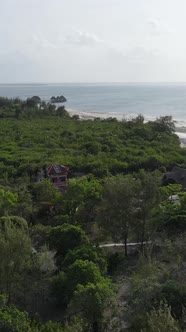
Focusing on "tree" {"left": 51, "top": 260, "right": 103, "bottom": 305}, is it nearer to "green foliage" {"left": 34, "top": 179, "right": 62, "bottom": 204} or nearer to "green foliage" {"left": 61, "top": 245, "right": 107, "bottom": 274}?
"green foliage" {"left": 61, "top": 245, "right": 107, "bottom": 274}

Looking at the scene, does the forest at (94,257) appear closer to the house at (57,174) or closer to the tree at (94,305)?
the tree at (94,305)

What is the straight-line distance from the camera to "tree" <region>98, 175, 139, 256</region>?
63.8ft

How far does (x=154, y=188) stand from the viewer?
19625 millimetres

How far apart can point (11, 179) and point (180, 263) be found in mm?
21239

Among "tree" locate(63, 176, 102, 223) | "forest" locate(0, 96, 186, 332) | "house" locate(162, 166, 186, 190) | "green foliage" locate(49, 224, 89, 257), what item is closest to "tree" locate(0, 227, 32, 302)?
"forest" locate(0, 96, 186, 332)

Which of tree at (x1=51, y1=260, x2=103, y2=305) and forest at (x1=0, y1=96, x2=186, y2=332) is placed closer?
forest at (x1=0, y1=96, x2=186, y2=332)

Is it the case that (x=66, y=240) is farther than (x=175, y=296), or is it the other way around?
(x=66, y=240)

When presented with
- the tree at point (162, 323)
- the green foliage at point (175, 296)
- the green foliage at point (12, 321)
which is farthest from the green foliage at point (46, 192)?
the tree at point (162, 323)

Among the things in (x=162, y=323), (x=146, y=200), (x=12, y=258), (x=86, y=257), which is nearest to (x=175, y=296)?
(x=162, y=323)

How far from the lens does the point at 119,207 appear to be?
19.5m

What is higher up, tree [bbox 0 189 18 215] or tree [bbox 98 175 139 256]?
tree [bbox 98 175 139 256]

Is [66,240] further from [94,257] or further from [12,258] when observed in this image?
[12,258]

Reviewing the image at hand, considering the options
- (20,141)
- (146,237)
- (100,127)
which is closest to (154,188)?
(146,237)

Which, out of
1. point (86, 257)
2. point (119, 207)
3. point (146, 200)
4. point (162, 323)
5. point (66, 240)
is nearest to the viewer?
point (162, 323)
